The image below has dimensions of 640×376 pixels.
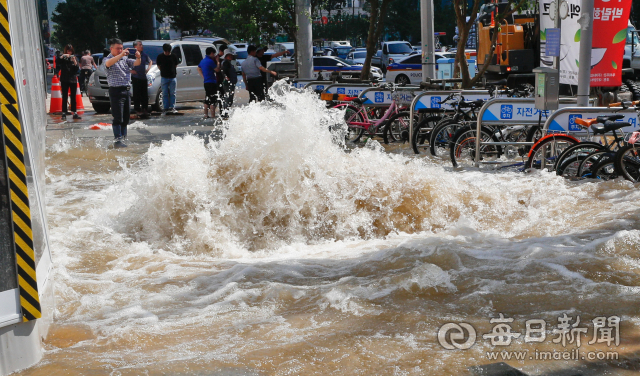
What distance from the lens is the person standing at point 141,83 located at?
16.6 m

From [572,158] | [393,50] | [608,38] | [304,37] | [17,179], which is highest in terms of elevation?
[304,37]

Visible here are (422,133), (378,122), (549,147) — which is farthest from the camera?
(378,122)

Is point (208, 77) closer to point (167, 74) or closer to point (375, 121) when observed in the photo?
point (167, 74)

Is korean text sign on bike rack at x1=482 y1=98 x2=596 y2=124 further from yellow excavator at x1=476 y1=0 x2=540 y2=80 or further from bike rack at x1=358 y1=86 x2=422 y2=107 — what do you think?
yellow excavator at x1=476 y1=0 x2=540 y2=80

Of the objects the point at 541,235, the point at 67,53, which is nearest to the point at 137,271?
the point at 541,235

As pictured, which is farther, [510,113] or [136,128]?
[136,128]

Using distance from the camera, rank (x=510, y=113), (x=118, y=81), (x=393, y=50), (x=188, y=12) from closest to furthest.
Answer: (x=510, y=113)
(x=118, y=81)
(x=393, y=50)
(x=188, y=12)

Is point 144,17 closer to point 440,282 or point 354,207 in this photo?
point 354,207

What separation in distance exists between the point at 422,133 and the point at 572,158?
353 centimetres

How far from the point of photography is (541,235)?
6.68m

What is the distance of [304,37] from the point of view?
17.5 meters

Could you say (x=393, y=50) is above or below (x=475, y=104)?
above

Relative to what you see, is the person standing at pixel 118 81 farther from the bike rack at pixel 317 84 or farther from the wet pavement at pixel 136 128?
the bike rack at pixel 317 84

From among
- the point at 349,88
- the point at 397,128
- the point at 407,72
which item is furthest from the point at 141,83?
the point at 407,72
